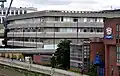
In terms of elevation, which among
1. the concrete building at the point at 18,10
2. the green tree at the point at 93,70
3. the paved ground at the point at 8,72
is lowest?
the paved ground at the point at 8,72

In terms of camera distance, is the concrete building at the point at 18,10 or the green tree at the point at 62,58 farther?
the concrete building at the point at 18,10

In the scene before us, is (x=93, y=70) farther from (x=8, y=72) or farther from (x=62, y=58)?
(x=8, y=72)

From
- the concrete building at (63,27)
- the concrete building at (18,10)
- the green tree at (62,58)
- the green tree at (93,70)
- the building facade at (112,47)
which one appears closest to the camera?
the building facade at (112,47)

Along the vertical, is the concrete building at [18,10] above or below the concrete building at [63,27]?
above

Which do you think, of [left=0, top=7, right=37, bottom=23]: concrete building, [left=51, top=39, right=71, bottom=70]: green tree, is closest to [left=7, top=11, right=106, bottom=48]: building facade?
[left=51, top=39, right=71, bottom=70]: green tree

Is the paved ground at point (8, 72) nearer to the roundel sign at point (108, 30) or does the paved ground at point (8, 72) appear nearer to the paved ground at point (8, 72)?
the paved ground at point (8, 72)

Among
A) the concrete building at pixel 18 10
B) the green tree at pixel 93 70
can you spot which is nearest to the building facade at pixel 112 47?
the green tree at pixel 93 70

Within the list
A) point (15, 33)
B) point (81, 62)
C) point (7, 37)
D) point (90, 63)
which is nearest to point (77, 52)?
point (81, 62)

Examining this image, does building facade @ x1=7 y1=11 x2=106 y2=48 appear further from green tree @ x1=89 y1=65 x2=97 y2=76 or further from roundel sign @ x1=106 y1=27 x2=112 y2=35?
roundel sign @ x1=106 y1=27 x2=112 y2=35

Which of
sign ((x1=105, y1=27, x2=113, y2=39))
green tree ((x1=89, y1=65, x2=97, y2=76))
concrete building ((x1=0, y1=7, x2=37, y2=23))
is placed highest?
concrete building ((x1=0, y1=7, x2=37, y2=23))

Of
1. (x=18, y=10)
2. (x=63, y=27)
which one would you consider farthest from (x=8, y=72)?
(x=18, y=10)

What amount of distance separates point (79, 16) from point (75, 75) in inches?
2036

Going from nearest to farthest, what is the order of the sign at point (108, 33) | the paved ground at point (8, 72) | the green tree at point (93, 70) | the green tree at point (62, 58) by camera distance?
1. the sign at point (108, 33)
2. the green tree at point (93, 70)
3. the green tree at point (62, 58)
4. the paved ground at point (8, 72)

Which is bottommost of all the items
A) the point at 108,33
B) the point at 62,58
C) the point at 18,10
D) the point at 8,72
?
the point at 8,72
